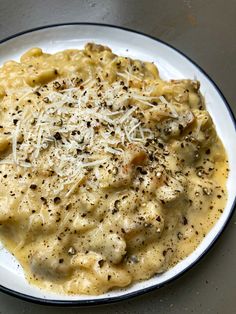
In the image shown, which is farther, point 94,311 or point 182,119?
point 182,119

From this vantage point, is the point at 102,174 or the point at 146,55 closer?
the point at 102,174

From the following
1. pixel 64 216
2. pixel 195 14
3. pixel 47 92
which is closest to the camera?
pixel 64 216

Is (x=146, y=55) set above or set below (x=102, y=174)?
above

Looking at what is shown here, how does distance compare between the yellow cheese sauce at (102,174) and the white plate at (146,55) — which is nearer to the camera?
the yellow cheese sauce at (102,174)

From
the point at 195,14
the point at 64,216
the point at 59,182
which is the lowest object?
the point at 64,216

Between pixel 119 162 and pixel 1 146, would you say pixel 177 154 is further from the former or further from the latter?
pixel 1 146

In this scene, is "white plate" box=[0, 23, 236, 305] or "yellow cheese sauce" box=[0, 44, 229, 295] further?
"white plate" box=[0, 23, 236, 305]

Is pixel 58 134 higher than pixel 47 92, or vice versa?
pixel 47 92

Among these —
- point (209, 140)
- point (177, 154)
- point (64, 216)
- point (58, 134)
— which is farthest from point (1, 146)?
point (209, 140)
